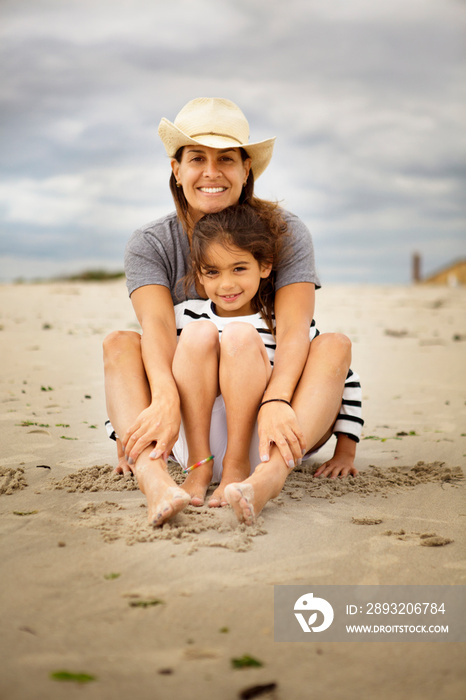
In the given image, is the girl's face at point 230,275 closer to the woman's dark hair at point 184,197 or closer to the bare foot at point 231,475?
the woman's dark hair at point 184,197

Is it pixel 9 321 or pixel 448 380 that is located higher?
pixel 9 321

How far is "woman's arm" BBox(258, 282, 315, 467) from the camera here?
218 centimetres

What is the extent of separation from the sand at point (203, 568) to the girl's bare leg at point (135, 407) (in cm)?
8

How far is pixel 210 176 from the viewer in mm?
2652

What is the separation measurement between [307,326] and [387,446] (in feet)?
3.85

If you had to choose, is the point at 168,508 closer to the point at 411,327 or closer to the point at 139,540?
the point at 139,540

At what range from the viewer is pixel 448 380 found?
525cm

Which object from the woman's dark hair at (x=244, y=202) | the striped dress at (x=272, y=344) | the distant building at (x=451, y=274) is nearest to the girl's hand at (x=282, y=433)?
the striped dress at (x=272, y=344)

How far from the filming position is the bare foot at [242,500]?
6.45 feet

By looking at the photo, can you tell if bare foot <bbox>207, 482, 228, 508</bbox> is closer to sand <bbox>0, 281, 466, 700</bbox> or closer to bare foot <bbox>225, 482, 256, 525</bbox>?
sand <bbox>0, 281, 466, 700</bbox>

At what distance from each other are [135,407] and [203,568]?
2.63 feet

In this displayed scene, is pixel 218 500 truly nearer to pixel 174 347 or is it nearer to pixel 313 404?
pixel 313 404

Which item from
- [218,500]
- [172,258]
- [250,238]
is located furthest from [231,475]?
[172,258]

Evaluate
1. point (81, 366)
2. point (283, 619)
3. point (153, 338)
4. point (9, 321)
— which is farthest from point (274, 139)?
point (9, 321)
